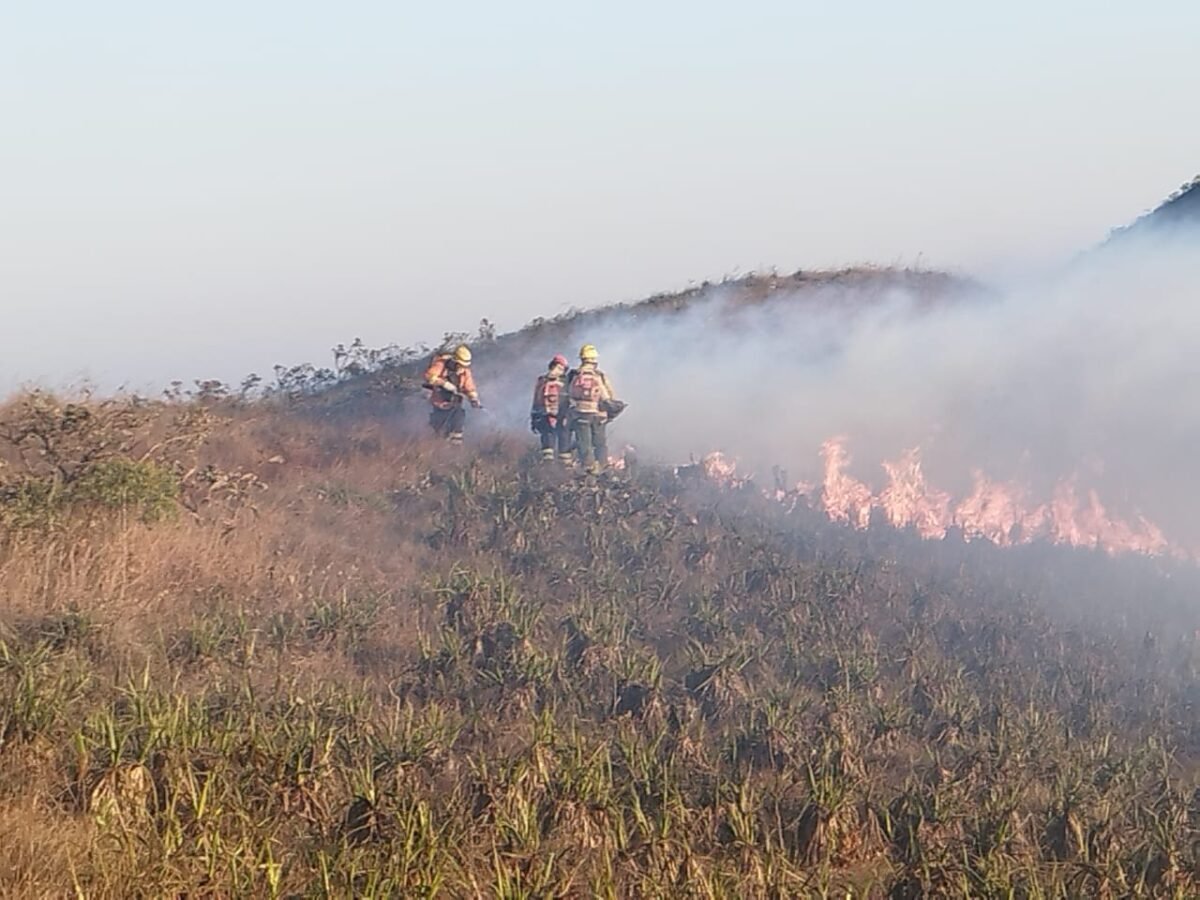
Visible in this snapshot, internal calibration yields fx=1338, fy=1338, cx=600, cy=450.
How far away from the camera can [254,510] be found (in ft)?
51.0

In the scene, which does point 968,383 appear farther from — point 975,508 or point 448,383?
point 448,383

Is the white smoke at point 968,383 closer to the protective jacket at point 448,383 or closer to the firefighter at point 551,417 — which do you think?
the firefighter at point 551,417

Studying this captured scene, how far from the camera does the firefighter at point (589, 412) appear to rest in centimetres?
1970

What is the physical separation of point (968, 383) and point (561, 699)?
12.5 meters

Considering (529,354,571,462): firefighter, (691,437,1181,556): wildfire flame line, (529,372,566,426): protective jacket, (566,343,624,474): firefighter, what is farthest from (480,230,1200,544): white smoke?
(529,372,566,426): protective jacket

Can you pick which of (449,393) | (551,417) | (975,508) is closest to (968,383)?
(975,508)

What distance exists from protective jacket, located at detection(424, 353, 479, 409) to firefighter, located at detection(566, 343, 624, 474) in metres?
2.03

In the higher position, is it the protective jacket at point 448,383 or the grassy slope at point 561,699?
the protective jacket at point 448,383

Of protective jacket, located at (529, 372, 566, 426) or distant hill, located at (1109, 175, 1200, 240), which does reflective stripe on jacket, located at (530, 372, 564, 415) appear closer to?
protective jacket, located at (529, 372, 566, 426)

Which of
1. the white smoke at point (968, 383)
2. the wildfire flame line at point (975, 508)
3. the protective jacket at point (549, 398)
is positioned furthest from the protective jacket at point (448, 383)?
the wildfire flame line at point (975, 508)

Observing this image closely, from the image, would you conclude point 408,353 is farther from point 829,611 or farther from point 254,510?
point 829,611

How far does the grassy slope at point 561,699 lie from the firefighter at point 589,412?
1.35 m

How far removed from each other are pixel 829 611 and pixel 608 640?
3295 mm

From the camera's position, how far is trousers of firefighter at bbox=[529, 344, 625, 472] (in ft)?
64.7
